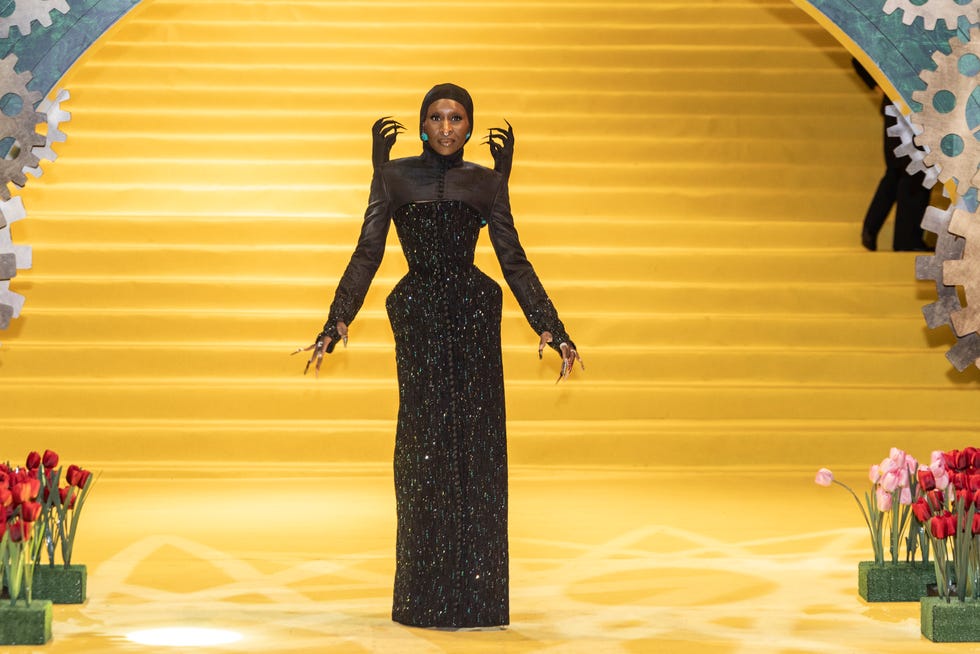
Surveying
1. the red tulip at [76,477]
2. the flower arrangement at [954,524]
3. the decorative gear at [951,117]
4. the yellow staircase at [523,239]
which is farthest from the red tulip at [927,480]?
the yellow staircase at [523,239]

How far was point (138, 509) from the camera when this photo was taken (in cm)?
688

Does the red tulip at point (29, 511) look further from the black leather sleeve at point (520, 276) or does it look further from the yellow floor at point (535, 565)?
the black leather sleeve at point (520, 276)

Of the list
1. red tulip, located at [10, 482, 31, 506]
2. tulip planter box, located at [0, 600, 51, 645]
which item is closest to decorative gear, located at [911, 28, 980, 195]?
red tulip, located at [10, 482, 31, 506]

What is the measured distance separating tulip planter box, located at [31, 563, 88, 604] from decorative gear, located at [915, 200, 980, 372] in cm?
313

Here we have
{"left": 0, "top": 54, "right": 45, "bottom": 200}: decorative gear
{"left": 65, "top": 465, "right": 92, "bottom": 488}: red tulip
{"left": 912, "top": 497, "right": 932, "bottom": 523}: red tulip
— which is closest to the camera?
{"left": 912, "top": 497, "right": 932, "bottom": 523}: red tulip

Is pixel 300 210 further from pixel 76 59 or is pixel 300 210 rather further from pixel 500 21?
pixel 76 59

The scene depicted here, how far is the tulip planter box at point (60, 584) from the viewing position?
16.8 feet

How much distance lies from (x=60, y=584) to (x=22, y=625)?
1.92 feet

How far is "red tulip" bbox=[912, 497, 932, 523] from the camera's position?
4852 millimetres

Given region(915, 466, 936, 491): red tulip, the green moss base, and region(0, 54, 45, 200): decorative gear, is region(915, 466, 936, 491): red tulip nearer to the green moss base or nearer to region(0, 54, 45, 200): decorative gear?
the green moss base

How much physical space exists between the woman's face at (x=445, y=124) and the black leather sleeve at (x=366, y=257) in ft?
0.66

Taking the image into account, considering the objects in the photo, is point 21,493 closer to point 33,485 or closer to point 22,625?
point 33,485

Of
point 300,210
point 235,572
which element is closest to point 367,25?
point 300,210

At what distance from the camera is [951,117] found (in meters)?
5.87
